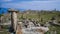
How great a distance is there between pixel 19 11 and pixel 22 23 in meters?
0.36

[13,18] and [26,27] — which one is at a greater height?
[13,18]

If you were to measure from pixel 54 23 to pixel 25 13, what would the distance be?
885mm

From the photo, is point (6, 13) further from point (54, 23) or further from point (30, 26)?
point (54, 23)

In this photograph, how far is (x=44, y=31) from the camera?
4516mm

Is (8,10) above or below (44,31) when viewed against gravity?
above

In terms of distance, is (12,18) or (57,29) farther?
(12,18)

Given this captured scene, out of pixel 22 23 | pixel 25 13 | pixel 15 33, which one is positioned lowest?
pixel 15 33

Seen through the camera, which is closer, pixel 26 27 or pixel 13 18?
pixel 26 27

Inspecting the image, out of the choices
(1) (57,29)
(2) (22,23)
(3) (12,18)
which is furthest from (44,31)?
(3) (12,18)

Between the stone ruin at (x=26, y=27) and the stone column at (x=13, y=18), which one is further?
the stone column at (x=13, y=18)

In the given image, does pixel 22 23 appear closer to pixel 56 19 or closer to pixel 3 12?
pixel 3 12

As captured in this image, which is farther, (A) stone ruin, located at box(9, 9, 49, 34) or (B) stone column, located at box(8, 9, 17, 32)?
(B) stone column, located at box(8, 9, 17, 32)

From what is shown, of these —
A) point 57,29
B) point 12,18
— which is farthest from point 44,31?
point 12,18

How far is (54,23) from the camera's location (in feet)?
14.4
